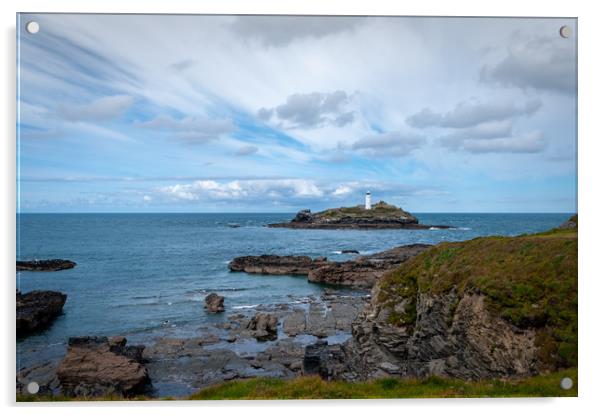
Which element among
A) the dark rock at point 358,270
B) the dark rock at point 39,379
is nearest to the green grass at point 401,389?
the dark rock at point 39,379

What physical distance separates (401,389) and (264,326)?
11.8 metres

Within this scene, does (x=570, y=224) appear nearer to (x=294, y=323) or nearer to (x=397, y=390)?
(x=397, y=390)

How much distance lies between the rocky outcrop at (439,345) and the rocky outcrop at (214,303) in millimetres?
10033

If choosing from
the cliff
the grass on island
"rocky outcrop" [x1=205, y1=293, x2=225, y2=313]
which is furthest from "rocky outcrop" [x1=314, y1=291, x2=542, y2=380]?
"rocky outcrop" [x1=205, y1=293, x2=225, y2=313]

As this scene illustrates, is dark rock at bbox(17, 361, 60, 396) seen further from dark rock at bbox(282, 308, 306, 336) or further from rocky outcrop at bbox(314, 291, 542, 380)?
dark rock at bbox(282, 308, 306, 336)

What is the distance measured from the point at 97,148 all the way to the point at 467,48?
372 inches

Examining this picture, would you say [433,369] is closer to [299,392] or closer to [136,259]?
[299,392]

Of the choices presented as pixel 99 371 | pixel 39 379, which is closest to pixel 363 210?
pixel 99 371

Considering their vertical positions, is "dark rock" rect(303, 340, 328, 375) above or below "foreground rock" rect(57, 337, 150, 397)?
below

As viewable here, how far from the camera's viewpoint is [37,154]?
8172 millimetres

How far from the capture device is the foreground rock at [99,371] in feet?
31.1

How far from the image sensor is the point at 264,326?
18.8m

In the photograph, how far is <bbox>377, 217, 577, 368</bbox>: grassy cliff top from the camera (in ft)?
25.1

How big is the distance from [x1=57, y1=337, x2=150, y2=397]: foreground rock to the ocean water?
2.15ft
